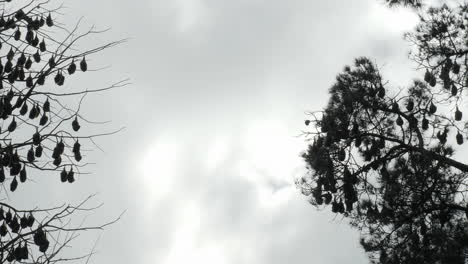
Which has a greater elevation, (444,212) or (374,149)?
(374,149)

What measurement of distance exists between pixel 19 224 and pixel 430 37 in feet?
17.7

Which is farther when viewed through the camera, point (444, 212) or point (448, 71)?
point (444, 212)

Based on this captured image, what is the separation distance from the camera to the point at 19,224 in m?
2.96

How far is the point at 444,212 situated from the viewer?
634 centimetres

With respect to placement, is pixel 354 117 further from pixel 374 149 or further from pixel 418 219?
pixel 418 219

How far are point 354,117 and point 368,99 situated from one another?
67cm

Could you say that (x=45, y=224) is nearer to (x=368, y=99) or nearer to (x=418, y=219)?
(x=368, y=99)

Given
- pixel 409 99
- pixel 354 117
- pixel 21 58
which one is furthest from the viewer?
pixel 409 99

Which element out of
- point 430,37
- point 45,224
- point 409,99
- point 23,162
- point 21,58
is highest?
point 430,37

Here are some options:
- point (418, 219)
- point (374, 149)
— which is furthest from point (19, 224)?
point (418, 219)

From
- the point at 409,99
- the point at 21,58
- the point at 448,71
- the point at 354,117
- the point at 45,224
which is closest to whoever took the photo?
the point at 45,224

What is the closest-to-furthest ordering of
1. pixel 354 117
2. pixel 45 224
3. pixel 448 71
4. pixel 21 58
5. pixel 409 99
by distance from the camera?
1. pixel 45 224
2. pixel 21 58
3. pixel 448 71
4. pixel 354 117
5. pixel 409 99

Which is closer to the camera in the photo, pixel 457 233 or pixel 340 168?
pixel 340 168

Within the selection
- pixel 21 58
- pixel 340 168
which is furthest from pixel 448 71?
pixel 21 58
